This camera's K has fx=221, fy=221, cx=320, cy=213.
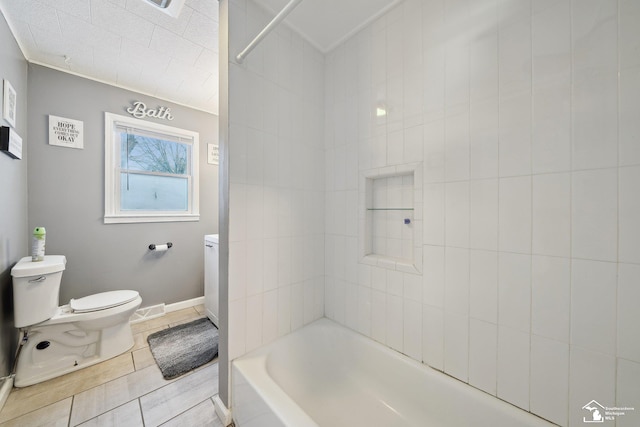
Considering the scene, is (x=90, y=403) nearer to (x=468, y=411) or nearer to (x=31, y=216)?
(x=31, y=216)

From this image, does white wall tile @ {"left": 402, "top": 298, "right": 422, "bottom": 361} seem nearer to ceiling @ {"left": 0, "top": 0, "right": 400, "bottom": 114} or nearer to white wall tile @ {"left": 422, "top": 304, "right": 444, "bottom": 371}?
white wall tile @ {"left": 422, "top": 304, "right": 444, "bottom": 371}

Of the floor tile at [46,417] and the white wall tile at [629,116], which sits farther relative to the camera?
the floor tile at [46,417]

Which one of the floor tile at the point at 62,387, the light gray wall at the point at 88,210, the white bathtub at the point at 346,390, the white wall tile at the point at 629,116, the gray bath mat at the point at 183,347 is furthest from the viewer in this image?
the light gray wall at the point at 88,210

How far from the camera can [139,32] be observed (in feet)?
5.18

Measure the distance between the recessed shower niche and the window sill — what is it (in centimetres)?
218

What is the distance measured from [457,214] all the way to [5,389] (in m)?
2.82

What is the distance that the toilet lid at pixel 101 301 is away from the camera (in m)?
1.68

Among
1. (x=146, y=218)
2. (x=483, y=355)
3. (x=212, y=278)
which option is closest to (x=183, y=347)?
(x=212, y=278)

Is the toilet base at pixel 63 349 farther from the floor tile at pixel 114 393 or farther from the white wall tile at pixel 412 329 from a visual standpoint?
the white wall tile at pixel 412 329

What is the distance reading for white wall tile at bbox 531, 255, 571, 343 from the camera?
0.85 meters

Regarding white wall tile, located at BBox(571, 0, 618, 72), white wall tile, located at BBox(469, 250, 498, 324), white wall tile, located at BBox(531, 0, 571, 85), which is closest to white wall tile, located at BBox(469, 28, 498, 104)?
white wall tile, located at BBox(531, 0, 571, 85)

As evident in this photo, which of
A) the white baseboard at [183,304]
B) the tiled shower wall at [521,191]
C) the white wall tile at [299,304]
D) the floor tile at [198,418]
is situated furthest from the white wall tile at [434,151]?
the white baseboard at [183,304]

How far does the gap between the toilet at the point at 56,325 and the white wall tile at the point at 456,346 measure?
90.8 inches

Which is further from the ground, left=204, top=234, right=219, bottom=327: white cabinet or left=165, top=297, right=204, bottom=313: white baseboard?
left=204, top=234, right=219, bottom=327: white cabinet
